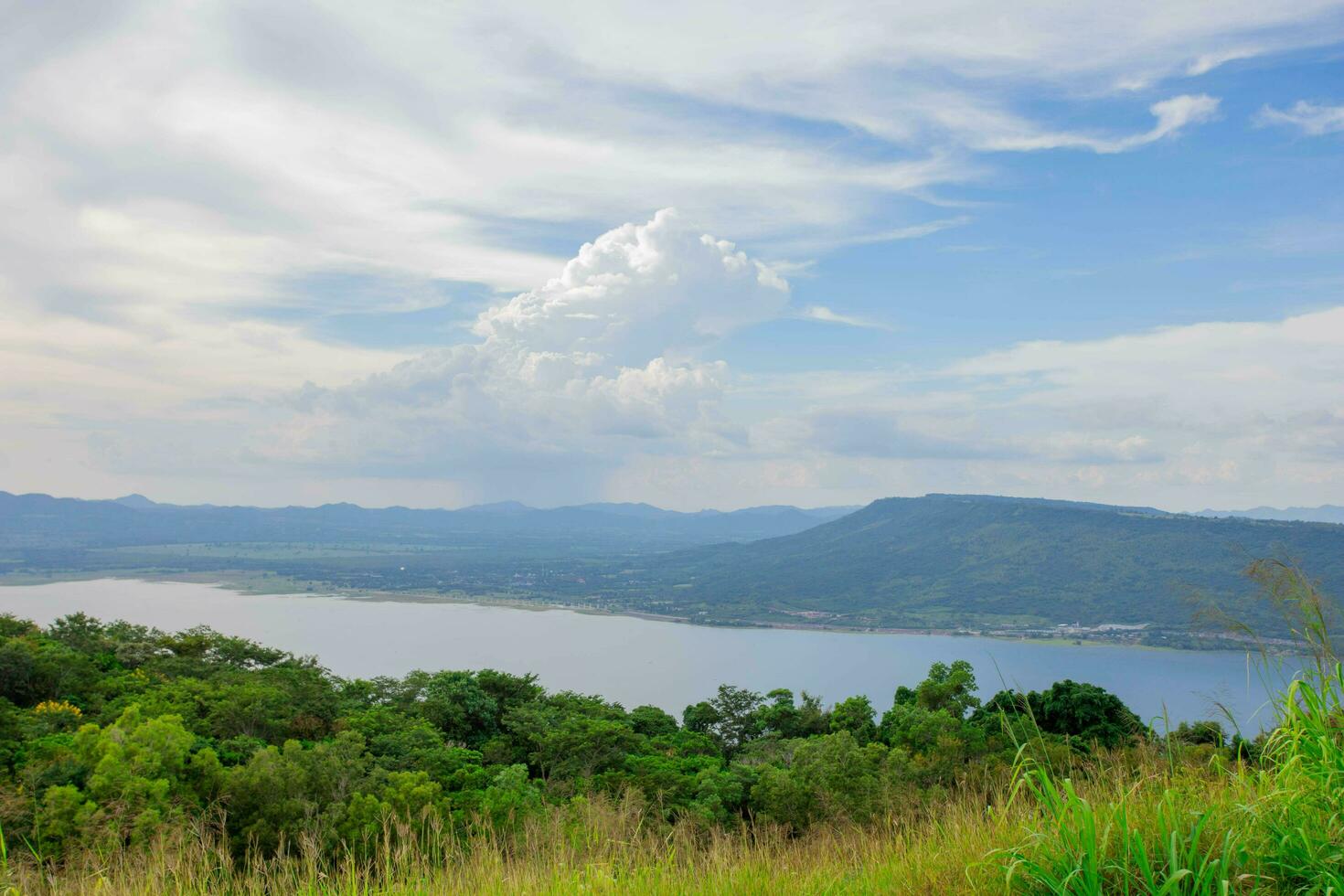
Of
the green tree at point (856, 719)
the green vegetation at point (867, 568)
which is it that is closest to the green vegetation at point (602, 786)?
the green tree at point (856, 719)

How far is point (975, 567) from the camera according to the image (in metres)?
111

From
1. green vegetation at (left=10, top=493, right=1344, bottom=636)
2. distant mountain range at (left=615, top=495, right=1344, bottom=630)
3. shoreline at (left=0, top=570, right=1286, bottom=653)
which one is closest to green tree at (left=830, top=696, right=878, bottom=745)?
green vegetation at (left=10, top=493, right=1344, bottom=636)

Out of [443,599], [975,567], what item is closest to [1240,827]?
[443,599]

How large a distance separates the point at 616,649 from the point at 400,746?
55110 mm

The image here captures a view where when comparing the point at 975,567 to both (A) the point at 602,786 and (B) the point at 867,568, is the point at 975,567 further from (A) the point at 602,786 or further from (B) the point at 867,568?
(A) the point at 602,786

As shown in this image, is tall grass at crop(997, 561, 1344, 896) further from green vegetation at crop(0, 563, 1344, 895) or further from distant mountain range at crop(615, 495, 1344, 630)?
distant mountain range at crop(615, 495, 1344, 630)

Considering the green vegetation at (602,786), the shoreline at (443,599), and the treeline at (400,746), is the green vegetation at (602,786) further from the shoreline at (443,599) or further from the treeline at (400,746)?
the shoreline at (443,599)

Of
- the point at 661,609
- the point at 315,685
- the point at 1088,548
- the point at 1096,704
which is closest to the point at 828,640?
the point at 661,609

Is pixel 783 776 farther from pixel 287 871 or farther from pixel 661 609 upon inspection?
pixel 661 609

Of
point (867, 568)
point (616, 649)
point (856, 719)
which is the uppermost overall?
point (856, 719)

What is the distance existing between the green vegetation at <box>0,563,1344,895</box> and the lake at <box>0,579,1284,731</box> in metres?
25.7

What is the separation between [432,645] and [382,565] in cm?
7289

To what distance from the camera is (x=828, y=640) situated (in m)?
76.4

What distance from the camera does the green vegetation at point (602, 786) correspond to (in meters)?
2.79
